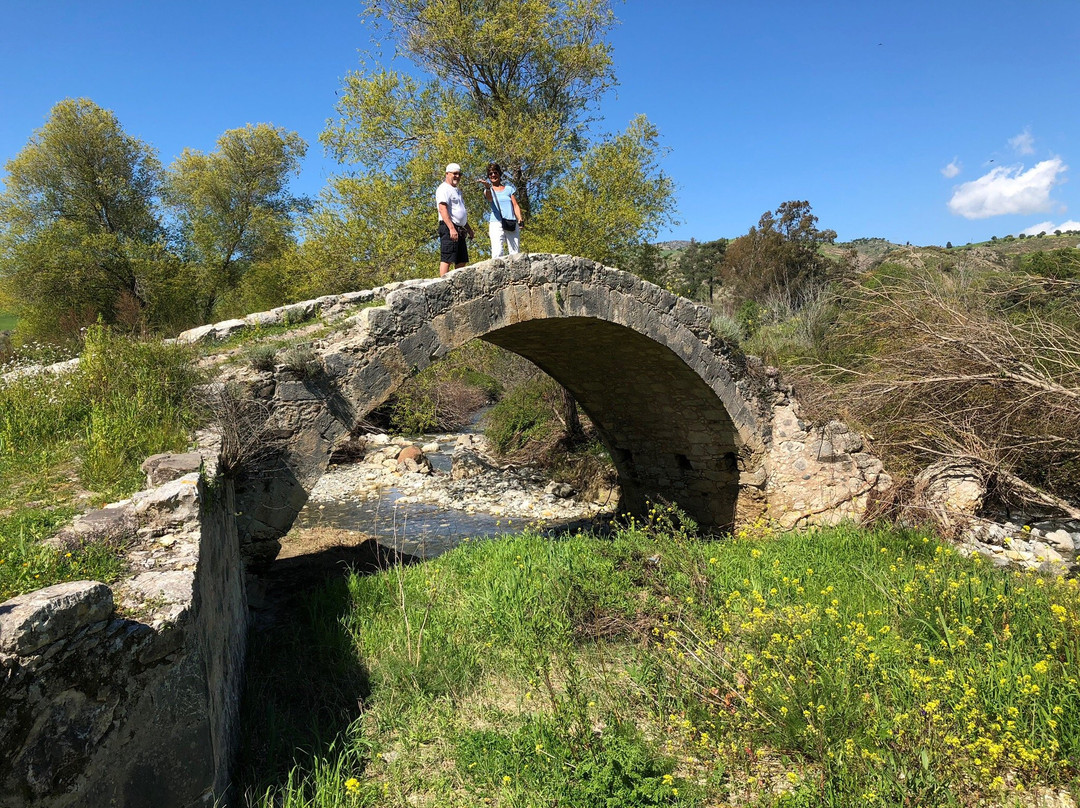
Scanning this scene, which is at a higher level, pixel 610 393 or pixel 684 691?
pixel 610 393

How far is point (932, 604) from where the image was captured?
4238 millimetres

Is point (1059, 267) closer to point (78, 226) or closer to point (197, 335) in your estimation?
point (197, 335)

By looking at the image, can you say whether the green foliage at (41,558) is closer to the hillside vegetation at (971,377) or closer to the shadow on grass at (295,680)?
the shadow on grass at (295,680)

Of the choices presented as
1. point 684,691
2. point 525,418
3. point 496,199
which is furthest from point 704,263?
point 684,691

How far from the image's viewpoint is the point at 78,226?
17.4m

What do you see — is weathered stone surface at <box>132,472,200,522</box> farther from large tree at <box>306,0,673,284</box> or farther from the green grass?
large tree at <box>306,0,673,284</box>

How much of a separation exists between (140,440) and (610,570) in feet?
11.9

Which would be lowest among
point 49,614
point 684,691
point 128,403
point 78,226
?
point 684,691

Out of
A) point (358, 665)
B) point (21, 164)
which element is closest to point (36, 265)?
point (21, 164)

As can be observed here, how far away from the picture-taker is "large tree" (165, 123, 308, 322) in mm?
20156

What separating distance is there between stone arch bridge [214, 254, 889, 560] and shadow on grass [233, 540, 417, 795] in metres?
0.71

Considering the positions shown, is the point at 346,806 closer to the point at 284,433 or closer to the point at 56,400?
the point at 284,433

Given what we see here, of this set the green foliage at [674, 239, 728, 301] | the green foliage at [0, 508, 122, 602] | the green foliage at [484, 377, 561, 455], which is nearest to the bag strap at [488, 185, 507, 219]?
the green foliage at [0, 508, 122, 602]

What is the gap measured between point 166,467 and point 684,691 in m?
3.13
